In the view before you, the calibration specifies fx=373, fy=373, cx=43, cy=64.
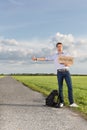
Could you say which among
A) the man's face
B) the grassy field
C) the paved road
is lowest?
the paved road

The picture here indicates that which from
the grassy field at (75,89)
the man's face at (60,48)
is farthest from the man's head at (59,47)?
the grassy field at (75,89)

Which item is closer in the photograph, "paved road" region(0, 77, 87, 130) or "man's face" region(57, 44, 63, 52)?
"paved road" region(0, 77, 87, 130)

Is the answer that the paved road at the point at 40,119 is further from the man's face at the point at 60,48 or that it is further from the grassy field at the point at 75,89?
the man's face at the point at 60,48

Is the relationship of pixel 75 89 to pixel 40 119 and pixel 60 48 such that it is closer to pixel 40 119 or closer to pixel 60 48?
pixel 60 48

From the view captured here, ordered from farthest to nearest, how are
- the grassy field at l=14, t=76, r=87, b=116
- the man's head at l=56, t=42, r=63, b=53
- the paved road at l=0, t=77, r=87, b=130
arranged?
1. the grassy field at l=14, t=76, r=87, b=116
2. the man's head at l=56, t=42, r=63, b=53
3. the paved road at l=0, t=77, r=87, b=130

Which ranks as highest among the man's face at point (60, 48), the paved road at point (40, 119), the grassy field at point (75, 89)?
the man's face at point (60, 48)

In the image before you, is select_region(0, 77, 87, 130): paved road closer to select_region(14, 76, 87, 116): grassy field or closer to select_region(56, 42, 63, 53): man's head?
select_region(14, 76, 87, 116): grassy field

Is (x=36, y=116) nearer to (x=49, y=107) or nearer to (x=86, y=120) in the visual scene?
(x=86, y=120)

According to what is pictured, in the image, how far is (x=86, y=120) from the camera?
10.6m

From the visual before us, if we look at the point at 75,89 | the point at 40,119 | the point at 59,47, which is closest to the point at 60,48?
the point at 59,47

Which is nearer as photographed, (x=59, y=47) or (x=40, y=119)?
(x=40, y=119)

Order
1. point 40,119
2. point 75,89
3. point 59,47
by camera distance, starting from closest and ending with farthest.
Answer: point 40,119
point 59,47
point 75,89

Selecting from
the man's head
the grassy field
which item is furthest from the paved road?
the man's head

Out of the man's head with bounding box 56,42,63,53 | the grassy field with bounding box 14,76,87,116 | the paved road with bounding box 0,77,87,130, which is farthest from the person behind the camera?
the grassy field with bounding box 14,76,87,116
